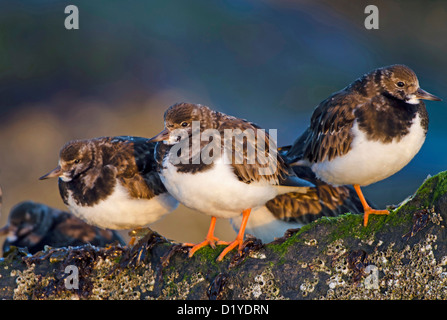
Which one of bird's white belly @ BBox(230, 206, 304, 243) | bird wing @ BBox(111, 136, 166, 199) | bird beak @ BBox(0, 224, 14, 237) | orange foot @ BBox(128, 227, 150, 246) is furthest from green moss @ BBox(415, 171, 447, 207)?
bird beak @ BBox(0, 224, 14, 237)

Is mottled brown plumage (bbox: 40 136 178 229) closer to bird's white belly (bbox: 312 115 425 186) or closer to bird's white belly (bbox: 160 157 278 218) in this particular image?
bird's white belly (bbox: 160 157 278 218)

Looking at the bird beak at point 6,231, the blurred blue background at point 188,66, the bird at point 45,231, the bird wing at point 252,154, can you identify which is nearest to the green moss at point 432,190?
the bird wing at point 252,154

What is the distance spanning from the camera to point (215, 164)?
162 inches

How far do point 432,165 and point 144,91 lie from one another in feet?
17.0

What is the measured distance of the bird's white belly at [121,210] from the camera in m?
4.85

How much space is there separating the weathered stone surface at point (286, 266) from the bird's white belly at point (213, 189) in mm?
324

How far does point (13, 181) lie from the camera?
9602mm

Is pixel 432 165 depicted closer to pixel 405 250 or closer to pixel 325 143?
pixel 325 143

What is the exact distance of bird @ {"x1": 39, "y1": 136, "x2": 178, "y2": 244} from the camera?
4.86 metres

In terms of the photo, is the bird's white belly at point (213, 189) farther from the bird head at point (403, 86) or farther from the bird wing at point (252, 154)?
the bird head at point (403, 86)

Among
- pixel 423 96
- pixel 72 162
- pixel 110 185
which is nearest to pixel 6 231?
pixel 72 162

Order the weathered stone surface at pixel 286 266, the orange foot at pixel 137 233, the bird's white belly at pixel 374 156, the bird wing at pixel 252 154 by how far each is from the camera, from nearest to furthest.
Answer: the weathered stone surface at pixel 286 266 → the bird wing at pixel 252 154 → the bird's white belly at pixel 374 156 → the orange foot at pixel 137 233

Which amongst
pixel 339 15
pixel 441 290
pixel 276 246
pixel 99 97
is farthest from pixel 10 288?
pixel 339 15

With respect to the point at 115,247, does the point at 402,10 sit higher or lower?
higher
